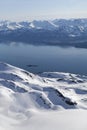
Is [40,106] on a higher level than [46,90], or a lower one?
lower

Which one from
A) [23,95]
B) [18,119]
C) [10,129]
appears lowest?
[10,129]

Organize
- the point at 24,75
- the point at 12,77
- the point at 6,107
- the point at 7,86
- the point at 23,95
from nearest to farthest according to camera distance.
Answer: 1. the point at 6,107
2. the point at 23,95
3. the point at 7,86
4. the point at 12,77
5. the point at 24,75

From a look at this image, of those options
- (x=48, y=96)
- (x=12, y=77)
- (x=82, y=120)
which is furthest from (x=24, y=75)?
(x=82, y=120)

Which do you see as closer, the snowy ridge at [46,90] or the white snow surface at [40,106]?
the white snow surface at [40,106]

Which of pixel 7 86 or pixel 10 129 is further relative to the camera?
pixel 7 86

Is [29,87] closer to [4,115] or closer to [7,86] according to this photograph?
[7,86]

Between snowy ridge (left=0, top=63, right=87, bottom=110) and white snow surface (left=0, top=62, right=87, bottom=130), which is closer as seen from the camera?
white snow surface (left=0, top=62, right=87, bottom=130)

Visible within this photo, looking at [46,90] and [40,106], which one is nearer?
[40,106]

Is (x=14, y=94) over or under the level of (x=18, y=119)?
over
